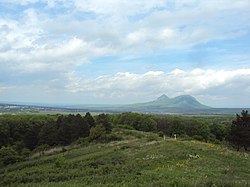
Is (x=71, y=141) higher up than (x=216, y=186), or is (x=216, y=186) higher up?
(x=216, y=186)

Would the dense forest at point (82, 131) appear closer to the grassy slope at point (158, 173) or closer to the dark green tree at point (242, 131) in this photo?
the dark green tree at point (242, 131)

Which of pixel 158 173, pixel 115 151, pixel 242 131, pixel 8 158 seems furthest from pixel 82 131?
pixel 158 173

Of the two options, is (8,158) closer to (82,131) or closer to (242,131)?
(82,131)

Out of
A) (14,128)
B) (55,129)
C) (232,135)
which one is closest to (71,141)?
(55,129)

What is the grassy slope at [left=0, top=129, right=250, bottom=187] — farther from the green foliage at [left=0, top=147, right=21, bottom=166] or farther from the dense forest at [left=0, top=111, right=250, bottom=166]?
the dense forest at [left=0, top=111, right=250, bottom=166]

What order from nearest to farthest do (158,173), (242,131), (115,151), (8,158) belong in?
1. (158,173)
2. (115,151)
3. (8,158)
4. (242,131)

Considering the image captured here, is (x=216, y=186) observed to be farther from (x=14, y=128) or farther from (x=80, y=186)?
(x=14, y=128)

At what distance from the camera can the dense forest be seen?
197 ft

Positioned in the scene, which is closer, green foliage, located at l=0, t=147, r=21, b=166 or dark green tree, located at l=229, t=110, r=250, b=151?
green foliage, located at l=0, t=147, r=21, b=166

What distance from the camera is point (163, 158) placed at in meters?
27.9

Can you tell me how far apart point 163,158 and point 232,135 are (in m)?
38.2

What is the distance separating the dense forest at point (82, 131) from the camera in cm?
6009

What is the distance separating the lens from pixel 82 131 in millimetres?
70438

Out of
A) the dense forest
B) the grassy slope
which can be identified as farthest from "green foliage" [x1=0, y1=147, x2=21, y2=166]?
the grassy slope
